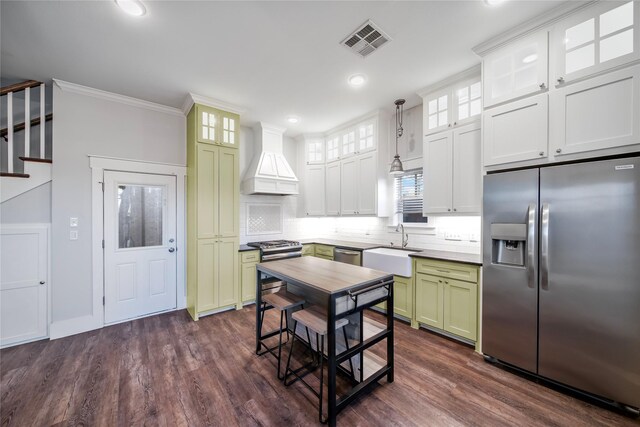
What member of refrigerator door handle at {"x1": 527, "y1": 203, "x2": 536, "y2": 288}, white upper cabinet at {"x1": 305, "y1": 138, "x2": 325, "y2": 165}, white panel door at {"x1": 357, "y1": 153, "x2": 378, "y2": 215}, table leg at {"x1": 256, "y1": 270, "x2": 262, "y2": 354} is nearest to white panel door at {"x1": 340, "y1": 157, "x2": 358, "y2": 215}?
white panel door at {"x1": 357, "y1": 153, "x2": 378, "y2": 215}

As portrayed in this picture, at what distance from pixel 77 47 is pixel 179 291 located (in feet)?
10.1

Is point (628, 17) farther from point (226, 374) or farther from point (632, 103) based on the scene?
point (226, 374)

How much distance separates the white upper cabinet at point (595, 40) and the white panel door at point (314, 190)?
3.41 meters

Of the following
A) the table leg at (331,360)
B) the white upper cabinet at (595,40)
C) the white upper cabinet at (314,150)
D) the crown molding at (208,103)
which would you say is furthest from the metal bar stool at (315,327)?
the white upper cabinet at (314,150)

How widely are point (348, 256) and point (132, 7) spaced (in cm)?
355

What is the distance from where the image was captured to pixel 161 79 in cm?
289

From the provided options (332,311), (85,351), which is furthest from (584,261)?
(85,351)

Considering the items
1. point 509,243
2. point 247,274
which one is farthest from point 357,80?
point 247,274

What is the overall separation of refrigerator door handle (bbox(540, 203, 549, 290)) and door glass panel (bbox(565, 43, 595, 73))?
110cm

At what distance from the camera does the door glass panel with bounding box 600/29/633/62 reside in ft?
5.71

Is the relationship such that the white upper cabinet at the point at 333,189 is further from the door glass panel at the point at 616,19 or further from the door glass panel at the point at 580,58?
the door glass panel at the point at 616,19

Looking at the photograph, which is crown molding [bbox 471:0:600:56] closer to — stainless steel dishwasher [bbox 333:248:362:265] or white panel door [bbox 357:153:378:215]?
white panel door [bbox 357:153:378:215]

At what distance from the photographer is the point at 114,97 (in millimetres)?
3242

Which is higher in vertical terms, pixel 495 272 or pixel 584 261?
pixel 584 261
